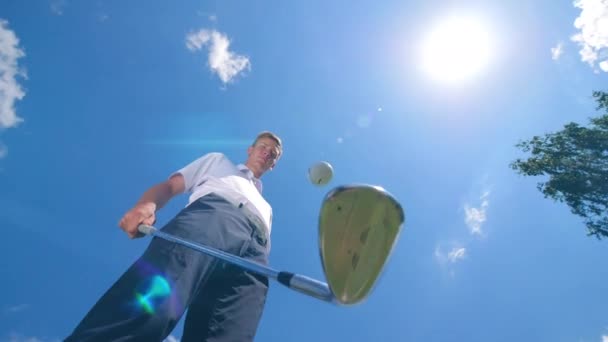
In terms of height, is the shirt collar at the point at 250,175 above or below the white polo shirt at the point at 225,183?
above

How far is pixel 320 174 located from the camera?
22.2 ft

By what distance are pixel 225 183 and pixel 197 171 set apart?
1.47 feet

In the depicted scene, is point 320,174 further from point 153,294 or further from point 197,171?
point 153,294

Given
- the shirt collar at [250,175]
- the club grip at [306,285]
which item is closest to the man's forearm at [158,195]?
the shirt collar at [250,175]

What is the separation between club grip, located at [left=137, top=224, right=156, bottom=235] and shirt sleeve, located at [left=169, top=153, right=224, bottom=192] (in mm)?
999

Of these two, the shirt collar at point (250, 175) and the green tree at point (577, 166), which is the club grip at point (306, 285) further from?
the green tree at point (577, 166)

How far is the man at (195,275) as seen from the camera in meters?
1.78

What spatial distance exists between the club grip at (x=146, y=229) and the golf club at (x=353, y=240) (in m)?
1.14

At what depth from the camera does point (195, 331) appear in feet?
7.29

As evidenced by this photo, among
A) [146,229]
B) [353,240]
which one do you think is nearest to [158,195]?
[146,229]

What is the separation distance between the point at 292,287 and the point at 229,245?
947 mm

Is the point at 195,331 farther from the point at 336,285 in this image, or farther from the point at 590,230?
the point at 590,230

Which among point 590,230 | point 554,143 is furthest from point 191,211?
point 554,143

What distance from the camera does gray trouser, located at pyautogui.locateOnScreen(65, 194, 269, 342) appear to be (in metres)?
1.75
